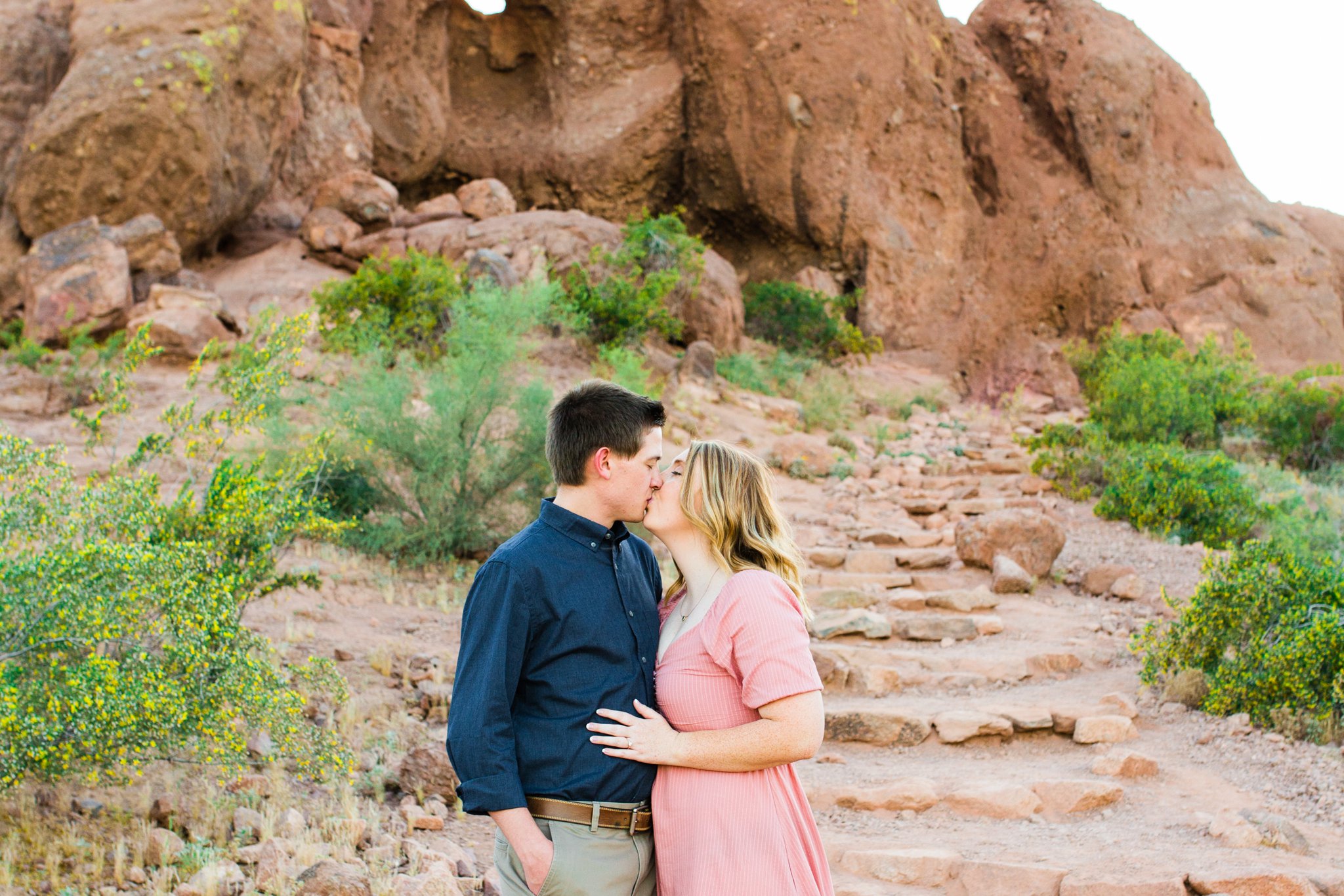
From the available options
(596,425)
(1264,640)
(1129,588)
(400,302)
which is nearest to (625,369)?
(400,302)

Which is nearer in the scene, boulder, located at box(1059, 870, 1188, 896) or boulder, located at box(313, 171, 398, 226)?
boulder, located at box(1059, 870, 1188, 896)

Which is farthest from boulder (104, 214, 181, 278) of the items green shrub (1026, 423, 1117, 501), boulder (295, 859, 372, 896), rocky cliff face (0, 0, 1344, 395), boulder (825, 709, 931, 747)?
boulder (295, 859, 372, 896)

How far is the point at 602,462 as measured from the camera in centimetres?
225

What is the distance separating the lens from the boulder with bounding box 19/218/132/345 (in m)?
11.7

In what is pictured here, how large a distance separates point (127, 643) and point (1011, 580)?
578 centimetres

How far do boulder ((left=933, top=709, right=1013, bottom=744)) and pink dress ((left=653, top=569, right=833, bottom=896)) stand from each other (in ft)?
9.98

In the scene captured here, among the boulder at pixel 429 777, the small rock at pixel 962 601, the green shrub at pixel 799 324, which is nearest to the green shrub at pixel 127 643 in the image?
the boulder at pixel 429 777

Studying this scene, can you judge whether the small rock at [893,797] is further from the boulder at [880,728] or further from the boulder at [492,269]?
the boulder at [492,269]

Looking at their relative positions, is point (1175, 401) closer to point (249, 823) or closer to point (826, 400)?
point (826, 400)

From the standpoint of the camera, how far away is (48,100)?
13219 mm

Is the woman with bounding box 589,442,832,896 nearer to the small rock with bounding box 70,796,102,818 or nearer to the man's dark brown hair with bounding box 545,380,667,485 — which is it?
the man's dark brown hair with bounding box 545,380,667,485

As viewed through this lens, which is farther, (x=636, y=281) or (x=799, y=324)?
(x=799, y=324)

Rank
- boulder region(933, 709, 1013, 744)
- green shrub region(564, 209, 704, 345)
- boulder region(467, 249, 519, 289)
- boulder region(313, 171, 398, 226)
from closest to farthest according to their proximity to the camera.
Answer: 1. boulder region(933, 709, 1013, 744)
2. boulder region(467, 249, 519, 289)
3. green shrub region(564, 209, 704, 345)
4. boulder region(313, 171, 398, 226)

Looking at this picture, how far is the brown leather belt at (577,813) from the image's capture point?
203 centimetres
